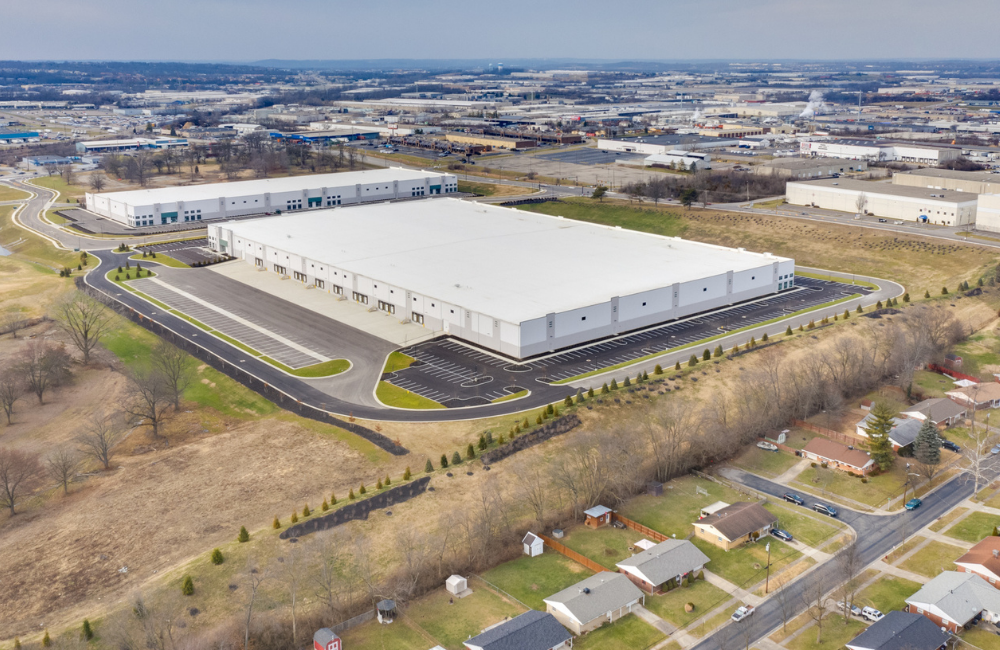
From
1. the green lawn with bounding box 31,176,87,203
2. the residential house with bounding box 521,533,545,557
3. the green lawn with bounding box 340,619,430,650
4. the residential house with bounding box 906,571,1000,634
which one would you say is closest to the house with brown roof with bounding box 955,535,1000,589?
the residential house with bounding box 906,571,1000,634

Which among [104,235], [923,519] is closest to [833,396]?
[923,519]

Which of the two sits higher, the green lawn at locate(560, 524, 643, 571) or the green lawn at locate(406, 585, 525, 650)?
the green lawn at locate(560, 524, 643, 571)

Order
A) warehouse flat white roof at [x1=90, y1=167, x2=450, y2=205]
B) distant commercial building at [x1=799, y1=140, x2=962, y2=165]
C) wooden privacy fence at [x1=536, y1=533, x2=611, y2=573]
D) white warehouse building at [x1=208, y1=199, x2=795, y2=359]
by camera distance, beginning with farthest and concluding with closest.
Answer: distant commercial building at [x1=799, y1=140, x2=962, y2=165], warehouse flat white roof at [x1=90, y1=167, x2=450, y2=205], white warehouse building at [x1=208, y1=199, x2=795, y2=359], wooden privacy fence at [x1=536, y1=533, x2=611, y2=573]

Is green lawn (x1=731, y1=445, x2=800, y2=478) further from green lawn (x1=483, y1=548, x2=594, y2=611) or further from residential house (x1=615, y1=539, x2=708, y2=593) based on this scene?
green lawn (x1=483, y1=548, x2=594, y2=611)

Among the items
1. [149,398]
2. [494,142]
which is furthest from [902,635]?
[494,142]

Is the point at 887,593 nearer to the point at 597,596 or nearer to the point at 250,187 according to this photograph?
the point at 597,596

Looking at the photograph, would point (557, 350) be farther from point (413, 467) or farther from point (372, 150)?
point (372, 150)

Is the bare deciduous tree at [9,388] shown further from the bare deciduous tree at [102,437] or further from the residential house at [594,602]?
the residential house at [594,602]
